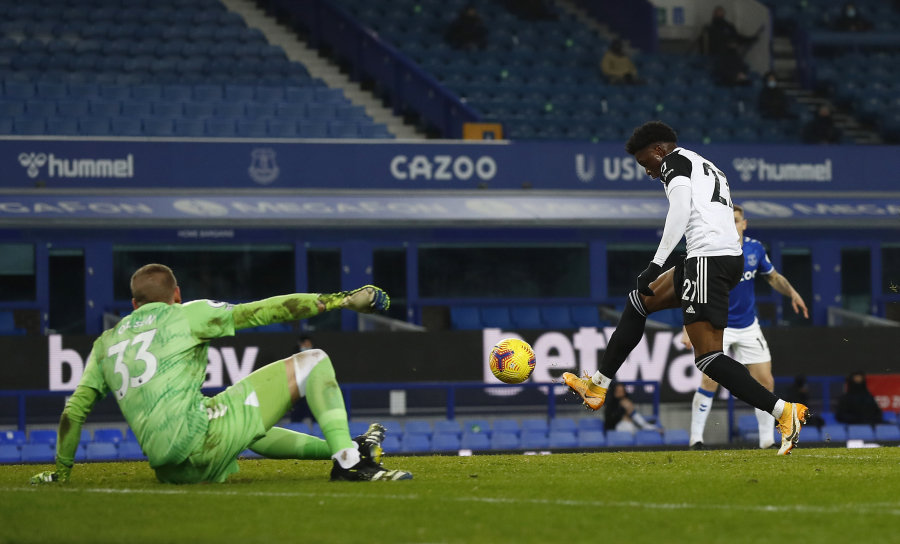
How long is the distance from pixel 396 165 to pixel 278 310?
44.6ft

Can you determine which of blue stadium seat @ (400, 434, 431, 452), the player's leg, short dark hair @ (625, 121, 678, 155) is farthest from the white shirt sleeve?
blue stadium seat @ (400, 434, 431, 452)

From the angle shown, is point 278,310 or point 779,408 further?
point 779,408

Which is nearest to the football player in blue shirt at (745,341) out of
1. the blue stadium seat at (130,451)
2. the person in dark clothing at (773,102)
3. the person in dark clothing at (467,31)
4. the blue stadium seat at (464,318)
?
the blue stadium seat at (130,451)

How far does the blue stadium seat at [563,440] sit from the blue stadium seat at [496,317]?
3953 millimetres

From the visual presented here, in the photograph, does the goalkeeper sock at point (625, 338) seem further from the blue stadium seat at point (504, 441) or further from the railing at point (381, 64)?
the railing at point (381, 64)

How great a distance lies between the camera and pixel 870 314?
21.5 meters

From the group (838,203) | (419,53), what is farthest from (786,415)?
(419,53)

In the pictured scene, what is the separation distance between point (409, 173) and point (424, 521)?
14.8m

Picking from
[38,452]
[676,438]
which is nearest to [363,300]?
[38,452]

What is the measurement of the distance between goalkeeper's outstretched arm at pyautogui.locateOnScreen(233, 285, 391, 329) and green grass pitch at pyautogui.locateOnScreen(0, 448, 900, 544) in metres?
0.90

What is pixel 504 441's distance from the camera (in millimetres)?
15891

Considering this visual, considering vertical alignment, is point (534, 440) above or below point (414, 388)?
below

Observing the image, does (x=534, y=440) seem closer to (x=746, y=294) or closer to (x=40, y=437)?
(x=746, y=294)

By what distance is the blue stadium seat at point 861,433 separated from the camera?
16.7m
